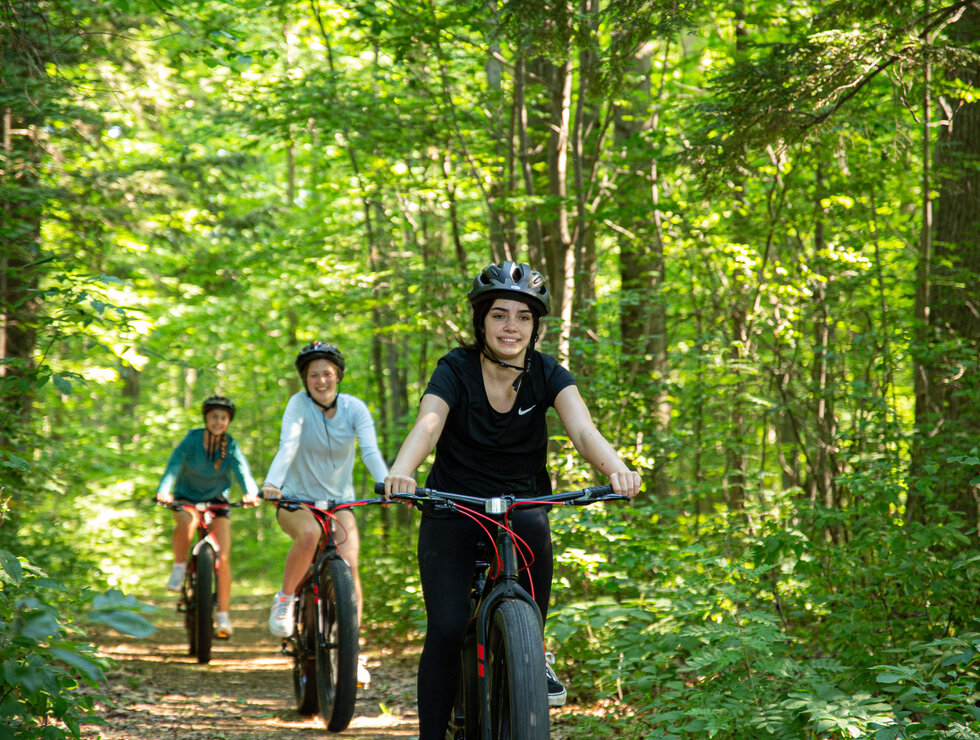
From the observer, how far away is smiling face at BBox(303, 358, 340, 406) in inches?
258

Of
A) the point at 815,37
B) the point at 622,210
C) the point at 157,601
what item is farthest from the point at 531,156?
the point at 157,601

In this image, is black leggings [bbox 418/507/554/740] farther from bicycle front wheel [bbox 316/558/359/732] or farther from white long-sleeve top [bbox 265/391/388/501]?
white long-sleeve top [bbox 265/391/388/501]

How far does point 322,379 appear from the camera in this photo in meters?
6.56

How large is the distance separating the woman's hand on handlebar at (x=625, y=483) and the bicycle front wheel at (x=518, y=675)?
577mm

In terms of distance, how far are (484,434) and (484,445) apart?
5 centimetres

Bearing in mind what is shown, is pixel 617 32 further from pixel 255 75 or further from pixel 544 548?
pixel 255 75

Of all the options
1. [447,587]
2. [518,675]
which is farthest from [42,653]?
[518,675]

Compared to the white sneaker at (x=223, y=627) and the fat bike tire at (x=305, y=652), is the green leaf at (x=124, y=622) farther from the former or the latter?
the white sneaker at (x=223, y=627)

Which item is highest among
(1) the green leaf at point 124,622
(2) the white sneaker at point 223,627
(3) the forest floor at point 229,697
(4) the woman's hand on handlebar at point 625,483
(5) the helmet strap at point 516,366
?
(5) the helmet strap at point 516,366

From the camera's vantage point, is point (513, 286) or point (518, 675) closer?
point (518, 675)

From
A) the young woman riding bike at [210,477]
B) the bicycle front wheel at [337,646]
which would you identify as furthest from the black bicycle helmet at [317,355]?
the young woman riding bike at [210,477]

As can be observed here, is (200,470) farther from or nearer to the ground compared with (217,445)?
nearer to the ground

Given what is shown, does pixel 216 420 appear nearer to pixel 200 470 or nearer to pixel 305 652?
pixel 200 470

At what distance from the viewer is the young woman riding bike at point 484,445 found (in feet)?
12.1
